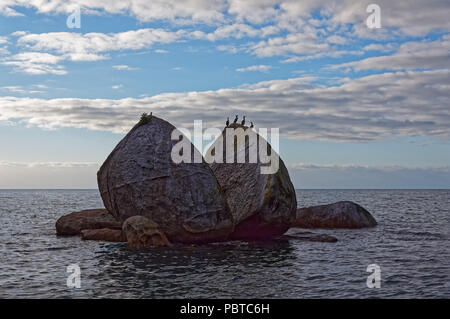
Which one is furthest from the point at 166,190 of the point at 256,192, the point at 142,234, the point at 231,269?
the point at 231,269

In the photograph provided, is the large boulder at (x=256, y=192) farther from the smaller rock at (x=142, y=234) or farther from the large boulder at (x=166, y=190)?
the smaller rock at (x=142, y=234)

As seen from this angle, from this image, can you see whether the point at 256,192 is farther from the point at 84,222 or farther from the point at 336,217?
the point at 84,222

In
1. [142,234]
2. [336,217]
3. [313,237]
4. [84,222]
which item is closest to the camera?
[142,234]

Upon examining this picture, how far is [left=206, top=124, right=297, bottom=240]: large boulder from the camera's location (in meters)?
23.8

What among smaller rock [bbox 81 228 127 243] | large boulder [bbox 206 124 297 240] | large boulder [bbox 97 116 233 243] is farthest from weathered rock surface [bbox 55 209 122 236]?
large boulder [bbox 206 124 297 240]

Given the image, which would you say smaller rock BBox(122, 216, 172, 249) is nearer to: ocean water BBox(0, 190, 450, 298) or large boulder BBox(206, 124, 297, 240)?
ocean water BBox(0, 190, 450, 298)

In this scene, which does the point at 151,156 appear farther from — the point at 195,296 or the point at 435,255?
the point at 435,255

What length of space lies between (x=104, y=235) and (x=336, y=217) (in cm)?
1591

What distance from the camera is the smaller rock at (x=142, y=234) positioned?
21.4 meters

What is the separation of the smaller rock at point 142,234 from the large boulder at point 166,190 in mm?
838

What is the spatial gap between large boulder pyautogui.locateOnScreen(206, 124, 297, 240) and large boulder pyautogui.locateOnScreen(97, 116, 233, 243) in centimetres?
152

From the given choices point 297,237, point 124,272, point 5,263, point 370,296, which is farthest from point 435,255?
point 5,263

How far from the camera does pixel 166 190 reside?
74.1 ft

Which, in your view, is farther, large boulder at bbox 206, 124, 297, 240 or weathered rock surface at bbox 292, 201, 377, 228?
weathered rock surface at bbox 292, 201, 377, 228
